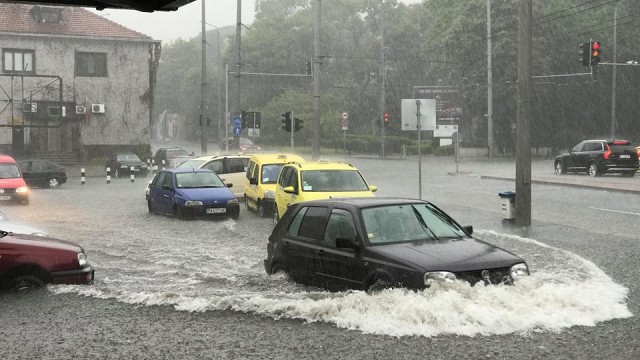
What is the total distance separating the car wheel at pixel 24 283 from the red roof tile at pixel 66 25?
142 feet

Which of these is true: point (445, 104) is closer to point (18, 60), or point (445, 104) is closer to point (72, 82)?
point (72, 82)

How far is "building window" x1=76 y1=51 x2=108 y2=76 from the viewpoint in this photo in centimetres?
5153

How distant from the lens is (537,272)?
38.1 feet

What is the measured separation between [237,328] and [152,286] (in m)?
3.47

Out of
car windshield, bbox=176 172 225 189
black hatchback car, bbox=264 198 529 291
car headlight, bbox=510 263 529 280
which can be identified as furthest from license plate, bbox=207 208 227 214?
car headlight, bbox=510 263 529 280

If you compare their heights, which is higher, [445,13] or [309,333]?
[445,13]

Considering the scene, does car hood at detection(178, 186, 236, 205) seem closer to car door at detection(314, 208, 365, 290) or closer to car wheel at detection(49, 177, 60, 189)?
car door at detection(314, 208, 365, 290)

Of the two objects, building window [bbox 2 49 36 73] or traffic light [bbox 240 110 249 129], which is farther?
building window [bbox 2 49 36 73]

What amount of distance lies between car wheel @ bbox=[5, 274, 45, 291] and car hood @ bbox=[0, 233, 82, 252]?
386mm

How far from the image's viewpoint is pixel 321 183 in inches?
691

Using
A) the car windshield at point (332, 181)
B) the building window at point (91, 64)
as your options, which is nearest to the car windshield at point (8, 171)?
the car windshield at point (332, 181)

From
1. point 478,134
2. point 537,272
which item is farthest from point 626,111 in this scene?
point 537,272

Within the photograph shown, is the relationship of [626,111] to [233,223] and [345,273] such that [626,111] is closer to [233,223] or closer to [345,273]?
[233,223]

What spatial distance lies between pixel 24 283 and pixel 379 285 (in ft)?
14.7
